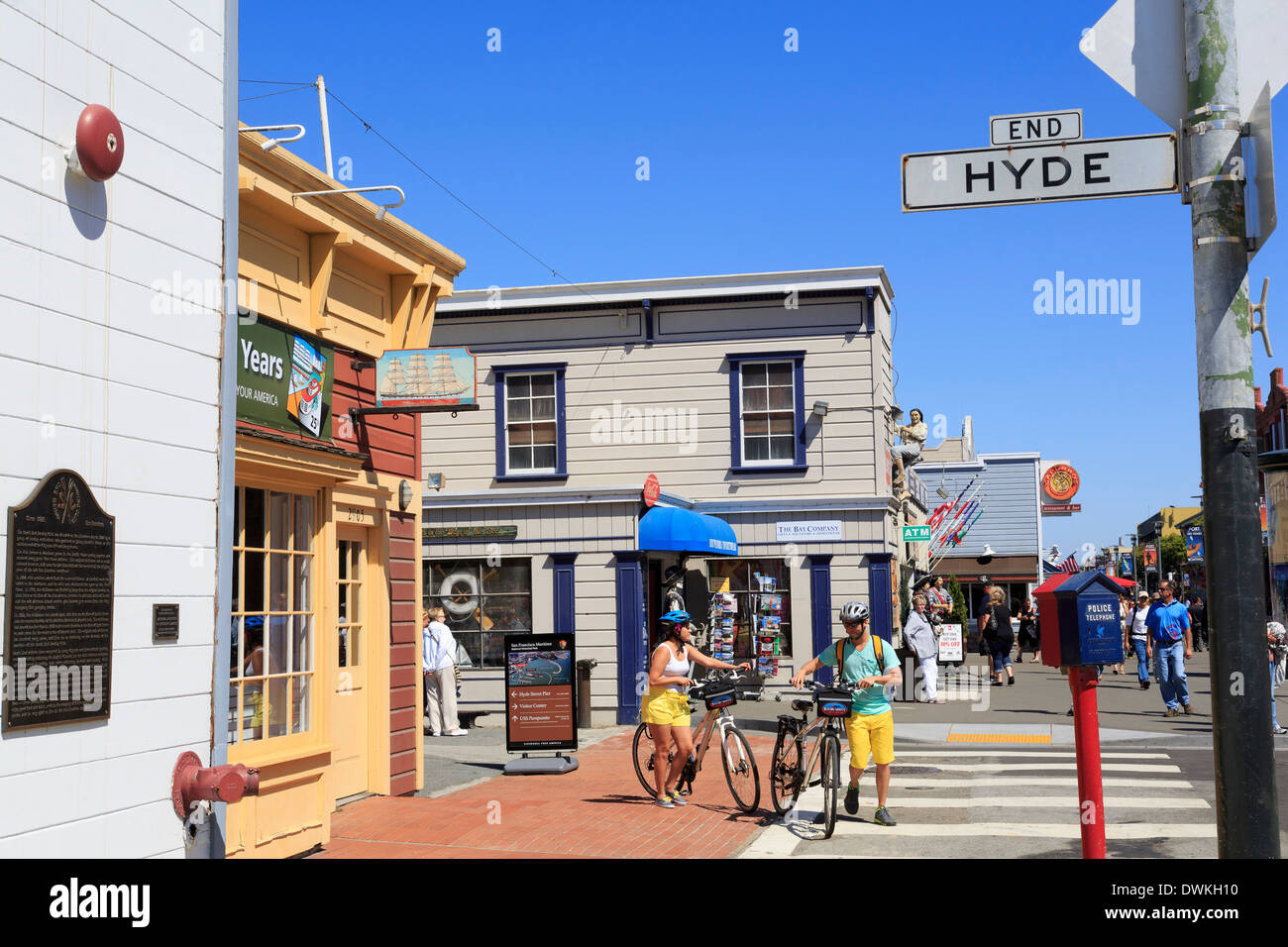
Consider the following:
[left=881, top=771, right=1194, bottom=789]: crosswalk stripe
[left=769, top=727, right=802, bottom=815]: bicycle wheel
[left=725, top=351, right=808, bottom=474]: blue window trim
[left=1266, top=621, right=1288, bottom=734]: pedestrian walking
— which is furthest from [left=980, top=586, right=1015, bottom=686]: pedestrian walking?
[left=769, top=727, right=802, bottom=815]: bicycle wheel

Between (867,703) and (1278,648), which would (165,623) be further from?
(1278,648)

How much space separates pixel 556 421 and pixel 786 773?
42.9ft

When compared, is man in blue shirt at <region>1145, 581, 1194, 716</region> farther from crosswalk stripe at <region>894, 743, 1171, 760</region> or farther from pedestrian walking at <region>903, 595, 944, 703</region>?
pedestrian walking at <region>903, 595, 944, 703</region>

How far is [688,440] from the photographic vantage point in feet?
74.3

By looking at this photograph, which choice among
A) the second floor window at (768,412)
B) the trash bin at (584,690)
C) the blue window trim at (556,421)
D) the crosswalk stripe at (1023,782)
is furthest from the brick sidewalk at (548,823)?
the second floor window at (768,412)

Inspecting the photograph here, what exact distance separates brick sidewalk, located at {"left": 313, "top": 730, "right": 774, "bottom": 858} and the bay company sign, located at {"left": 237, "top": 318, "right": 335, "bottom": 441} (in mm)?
3257

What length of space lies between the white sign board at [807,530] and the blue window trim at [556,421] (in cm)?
411

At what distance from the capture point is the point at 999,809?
1067cm

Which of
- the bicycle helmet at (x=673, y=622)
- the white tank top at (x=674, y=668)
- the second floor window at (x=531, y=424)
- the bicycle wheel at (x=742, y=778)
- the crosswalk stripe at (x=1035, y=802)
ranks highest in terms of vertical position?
the second floor window at (x=531, y=424)

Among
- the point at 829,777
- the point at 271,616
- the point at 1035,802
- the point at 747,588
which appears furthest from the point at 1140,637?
the point at 271,616

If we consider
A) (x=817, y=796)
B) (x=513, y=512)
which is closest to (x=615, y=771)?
(x=817, y=796)

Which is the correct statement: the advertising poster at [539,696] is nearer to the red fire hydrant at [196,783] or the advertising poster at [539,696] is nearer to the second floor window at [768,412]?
the red fire hydrant at [196,783]

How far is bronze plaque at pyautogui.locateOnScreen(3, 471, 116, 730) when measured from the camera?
512cm

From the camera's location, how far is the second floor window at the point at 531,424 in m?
22.7
